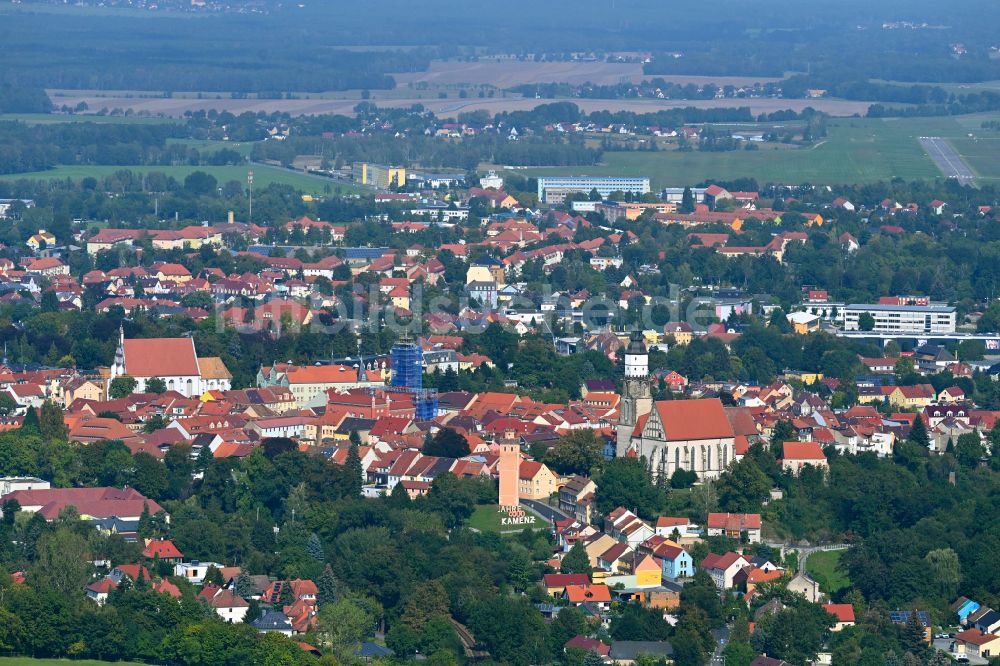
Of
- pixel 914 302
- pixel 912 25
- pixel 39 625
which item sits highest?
pixel 39 625

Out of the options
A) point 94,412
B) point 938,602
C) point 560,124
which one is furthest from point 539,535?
point 560,124

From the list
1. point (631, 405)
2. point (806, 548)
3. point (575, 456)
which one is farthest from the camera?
point (631, 405)

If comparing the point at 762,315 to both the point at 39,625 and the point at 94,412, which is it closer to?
the point at 94,412

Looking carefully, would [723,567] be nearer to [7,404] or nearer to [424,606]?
[424,606]

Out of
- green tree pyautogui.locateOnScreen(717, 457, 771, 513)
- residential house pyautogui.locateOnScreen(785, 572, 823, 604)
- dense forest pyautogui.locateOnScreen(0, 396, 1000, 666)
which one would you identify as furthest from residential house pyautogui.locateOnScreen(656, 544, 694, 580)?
green tree pyautogui.locateOnScreen(717, 457, 771, 513)

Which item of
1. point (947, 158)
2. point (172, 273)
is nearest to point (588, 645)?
point (172, 273)

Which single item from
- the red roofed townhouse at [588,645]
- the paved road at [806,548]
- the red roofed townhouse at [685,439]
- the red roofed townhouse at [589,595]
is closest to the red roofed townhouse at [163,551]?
the red roofed townhouse at [589,595]
